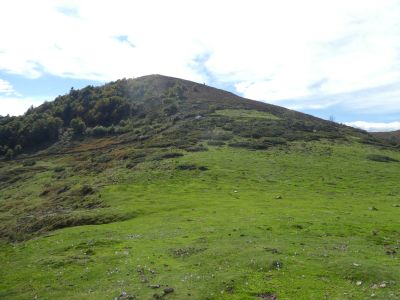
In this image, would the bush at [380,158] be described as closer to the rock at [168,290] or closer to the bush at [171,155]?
the bush at [171,155]

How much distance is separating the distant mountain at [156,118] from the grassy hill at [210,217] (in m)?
1.37

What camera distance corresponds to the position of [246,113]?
431ft

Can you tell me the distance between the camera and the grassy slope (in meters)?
23.9

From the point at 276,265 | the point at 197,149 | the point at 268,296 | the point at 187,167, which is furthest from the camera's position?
the point at 197,149

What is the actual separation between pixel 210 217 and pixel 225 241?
32.7 ft

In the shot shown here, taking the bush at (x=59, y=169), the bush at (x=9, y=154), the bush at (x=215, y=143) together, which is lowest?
the bush at (x=59, y=169)

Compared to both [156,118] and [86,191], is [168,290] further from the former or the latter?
[156,118]

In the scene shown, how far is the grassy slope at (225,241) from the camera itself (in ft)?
78.4

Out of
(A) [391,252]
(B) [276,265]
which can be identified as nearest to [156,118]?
(A) [391,252]

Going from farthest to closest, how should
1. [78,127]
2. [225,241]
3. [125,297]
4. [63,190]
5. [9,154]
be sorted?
[78,127] → [9,154] → [63,190] → [225,241] → [125,297]

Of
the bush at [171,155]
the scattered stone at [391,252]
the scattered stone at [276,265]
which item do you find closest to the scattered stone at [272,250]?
the scattered stone at [276,265]

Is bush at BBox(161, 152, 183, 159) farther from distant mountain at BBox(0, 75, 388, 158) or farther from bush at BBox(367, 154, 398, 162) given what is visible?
bush at BBox(367, 154, 398, 162)

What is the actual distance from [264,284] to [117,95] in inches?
6193

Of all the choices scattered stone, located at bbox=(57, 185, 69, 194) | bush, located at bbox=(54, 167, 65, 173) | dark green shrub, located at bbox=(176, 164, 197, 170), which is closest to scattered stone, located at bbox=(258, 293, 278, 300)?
dark green shrub, located at bbox=(176, 164, 197, 170)
